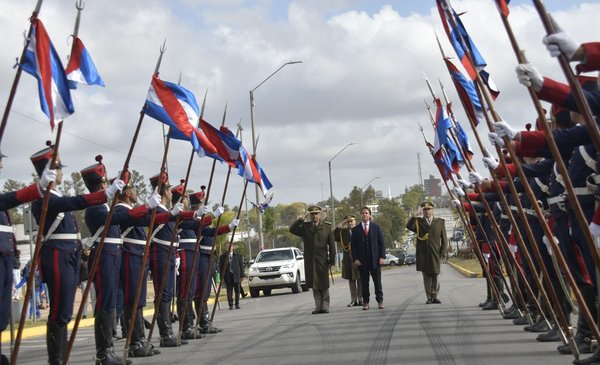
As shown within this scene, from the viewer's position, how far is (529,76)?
5.57m

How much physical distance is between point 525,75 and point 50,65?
4.00m

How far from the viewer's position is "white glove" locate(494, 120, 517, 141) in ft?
21.6

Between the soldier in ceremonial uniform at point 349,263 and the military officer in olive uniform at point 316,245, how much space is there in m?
0.82

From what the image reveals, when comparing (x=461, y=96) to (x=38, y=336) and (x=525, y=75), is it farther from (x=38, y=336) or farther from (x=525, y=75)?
(x=38, y=336)

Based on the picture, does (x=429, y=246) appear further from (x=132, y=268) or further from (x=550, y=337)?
(x=132, y=268)

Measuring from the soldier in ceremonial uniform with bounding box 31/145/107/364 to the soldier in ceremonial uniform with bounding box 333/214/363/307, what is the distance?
8327 millimetres

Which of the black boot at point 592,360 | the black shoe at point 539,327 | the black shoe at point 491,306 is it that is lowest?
the black boot at point 592,360

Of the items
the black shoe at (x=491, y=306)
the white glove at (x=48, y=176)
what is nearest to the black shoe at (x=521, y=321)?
the black shoe at (x=491, y=306)

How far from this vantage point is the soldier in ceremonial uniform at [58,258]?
7.34 m

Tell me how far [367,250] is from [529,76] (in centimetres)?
953

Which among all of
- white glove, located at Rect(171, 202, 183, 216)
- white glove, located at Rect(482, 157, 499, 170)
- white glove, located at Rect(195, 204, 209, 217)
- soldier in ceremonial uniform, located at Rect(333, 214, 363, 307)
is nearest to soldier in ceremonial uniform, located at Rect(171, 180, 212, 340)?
white glove, located at Rect(195, 204, 209, 217)

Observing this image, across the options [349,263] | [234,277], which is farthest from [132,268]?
[234,277]

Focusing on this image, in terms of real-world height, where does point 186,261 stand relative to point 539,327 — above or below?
above

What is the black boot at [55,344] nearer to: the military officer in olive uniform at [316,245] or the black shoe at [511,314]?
the black shoe at [511,314]
